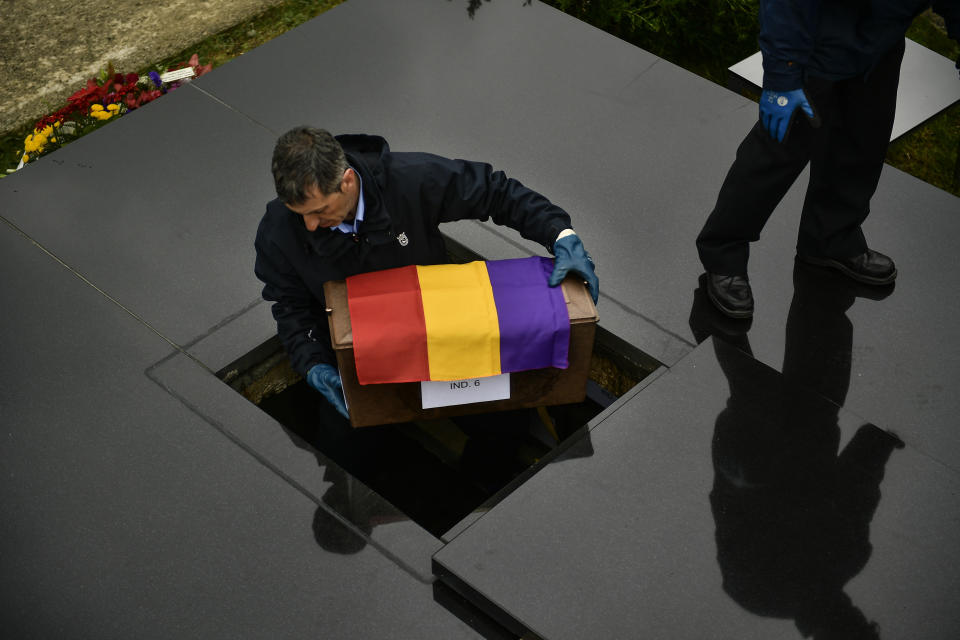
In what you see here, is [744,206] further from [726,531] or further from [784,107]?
[726,531]

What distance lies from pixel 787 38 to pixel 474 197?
0.90m

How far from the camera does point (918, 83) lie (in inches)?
165

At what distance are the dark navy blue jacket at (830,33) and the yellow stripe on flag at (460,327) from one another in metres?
0.97

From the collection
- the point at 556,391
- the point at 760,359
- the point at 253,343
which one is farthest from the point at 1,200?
the point at 760,359

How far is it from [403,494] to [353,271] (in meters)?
1.02

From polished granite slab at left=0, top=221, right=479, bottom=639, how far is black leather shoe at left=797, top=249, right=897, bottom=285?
5.44 ft

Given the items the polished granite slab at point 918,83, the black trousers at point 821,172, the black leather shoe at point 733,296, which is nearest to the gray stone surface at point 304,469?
the black leather shoe at point 733,296

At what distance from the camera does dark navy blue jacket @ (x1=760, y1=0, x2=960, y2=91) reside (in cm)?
240

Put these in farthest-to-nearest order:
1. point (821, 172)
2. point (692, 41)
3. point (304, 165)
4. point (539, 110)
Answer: point (692, 41) → point (539, 110) → point (821, 172) → point (304, 165)

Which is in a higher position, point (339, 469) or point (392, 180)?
point (392, 180)

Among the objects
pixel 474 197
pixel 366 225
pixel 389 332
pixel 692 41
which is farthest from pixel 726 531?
pixel 692 41

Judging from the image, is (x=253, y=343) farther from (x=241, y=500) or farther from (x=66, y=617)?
(x=66, y=617)

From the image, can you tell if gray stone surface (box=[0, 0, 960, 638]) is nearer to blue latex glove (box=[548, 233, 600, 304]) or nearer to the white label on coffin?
the white label on coffin

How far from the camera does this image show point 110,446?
8.49 ft
